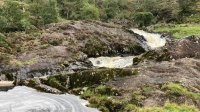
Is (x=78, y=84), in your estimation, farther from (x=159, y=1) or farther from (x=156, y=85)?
(x=159, y=1)

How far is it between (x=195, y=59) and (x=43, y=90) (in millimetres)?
25938

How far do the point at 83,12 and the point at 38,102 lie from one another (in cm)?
8842

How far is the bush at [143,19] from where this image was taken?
14875 cm

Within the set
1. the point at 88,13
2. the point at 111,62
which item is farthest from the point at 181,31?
the point at 111,62

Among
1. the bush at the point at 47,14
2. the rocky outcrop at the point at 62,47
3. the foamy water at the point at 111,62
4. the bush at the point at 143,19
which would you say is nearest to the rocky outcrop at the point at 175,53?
the foamy water at the point at 111,62

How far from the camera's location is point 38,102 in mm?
49750

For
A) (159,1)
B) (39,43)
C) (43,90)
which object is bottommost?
(43,90)

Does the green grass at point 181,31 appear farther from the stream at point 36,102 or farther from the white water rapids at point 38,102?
the white water rapids at point 38,102

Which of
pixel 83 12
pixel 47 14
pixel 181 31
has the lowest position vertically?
pixel 181 31

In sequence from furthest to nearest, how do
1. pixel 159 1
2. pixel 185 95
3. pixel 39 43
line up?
1. pixel 159 1
2. pixel 39 43
3. pixel 185 95

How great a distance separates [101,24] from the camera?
10162 cm

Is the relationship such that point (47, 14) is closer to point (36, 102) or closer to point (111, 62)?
point (111, 62)

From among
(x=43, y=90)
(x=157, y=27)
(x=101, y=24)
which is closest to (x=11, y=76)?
(x=43, y=90)

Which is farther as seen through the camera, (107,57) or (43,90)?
(107,57)
